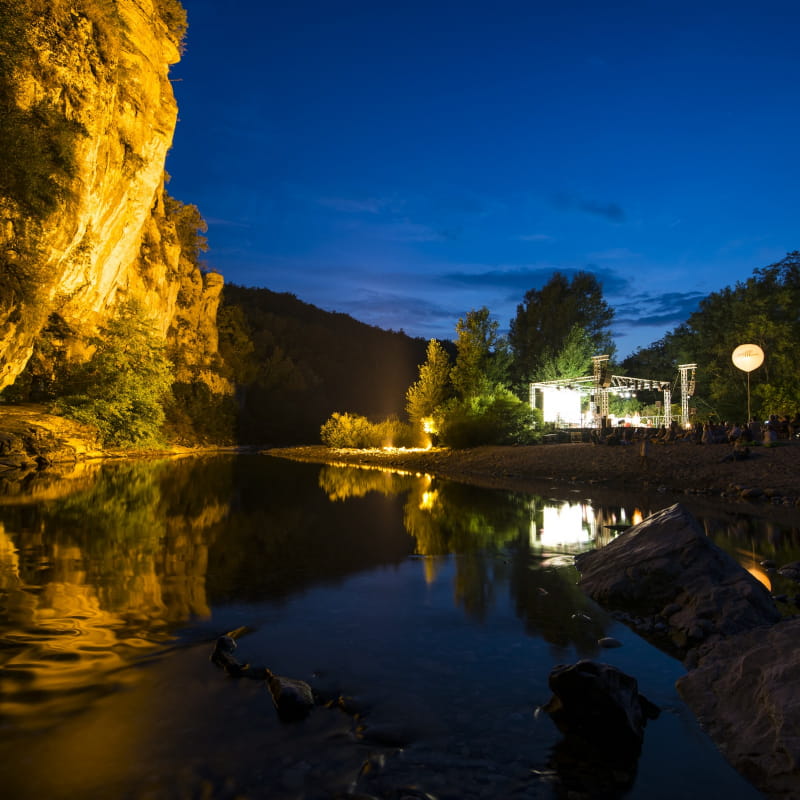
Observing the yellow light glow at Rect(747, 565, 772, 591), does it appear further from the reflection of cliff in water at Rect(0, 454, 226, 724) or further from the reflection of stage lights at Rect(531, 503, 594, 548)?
the reflection of cliff in water at Rect(0, 454, 226, 724)

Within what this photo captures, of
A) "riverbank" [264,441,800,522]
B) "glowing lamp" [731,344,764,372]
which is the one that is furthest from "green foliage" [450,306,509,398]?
"glowing lamp" [731,344,764,372]

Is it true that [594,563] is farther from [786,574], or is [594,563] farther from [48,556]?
Answer: [48,556]

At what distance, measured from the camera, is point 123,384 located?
94.0 ft

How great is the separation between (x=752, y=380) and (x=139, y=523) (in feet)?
102

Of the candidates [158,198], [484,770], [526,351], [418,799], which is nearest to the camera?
[418,799]

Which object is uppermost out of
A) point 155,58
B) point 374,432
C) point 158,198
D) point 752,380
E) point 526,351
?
point 155,58

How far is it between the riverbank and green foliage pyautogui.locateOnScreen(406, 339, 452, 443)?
222 inches

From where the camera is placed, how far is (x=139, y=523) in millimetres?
10648

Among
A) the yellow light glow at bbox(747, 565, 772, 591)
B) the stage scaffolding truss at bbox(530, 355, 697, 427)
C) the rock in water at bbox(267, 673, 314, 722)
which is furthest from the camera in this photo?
the stage scaffolding truss at bbox(530, 355, 697, 427)

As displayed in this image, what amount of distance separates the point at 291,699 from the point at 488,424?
2539 cm

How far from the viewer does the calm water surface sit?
2.96 meters

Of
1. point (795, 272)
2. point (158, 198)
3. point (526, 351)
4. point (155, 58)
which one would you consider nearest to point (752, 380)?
point (795, 272)

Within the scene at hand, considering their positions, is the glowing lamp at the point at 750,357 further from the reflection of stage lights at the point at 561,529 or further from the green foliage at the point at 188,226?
the green foliage at the point at 188,226

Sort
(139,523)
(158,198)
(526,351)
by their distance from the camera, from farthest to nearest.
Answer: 1. (526,351)
2. (158,198)
3. (139,523)
